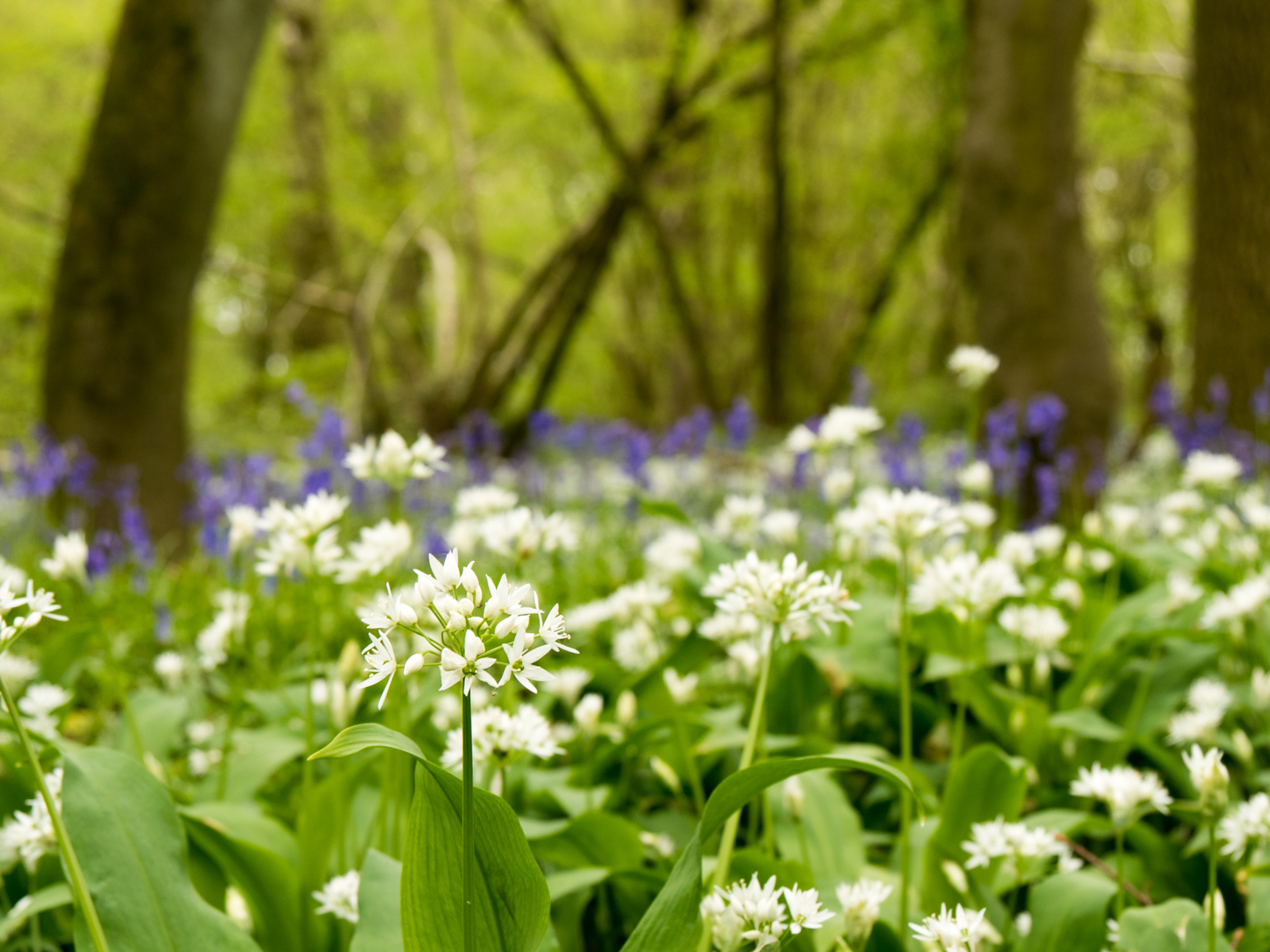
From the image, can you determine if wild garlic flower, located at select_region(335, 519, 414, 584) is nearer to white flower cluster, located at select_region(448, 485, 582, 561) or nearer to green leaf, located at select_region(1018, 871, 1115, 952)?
white flower cluster, located at select_region(448, 485, 582, 561)

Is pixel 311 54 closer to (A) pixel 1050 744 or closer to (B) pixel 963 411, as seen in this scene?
(B) pixel 963 411

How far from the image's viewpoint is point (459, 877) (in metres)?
0.91

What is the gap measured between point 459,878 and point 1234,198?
5.48 metres

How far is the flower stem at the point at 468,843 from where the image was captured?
77 centimetres

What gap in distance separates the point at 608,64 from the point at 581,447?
409 cm

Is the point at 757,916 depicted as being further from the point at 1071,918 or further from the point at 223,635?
the point at 223,635

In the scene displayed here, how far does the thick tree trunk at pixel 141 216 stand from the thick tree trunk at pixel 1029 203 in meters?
3.31

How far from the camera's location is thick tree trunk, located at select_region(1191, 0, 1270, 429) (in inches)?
192

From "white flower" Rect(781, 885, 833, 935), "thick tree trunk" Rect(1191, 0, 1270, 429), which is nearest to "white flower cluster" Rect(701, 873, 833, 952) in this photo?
"white flower" Rect(781, 885, 833, 935)

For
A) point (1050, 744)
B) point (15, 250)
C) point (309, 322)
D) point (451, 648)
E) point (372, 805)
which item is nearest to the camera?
point (451, 648)

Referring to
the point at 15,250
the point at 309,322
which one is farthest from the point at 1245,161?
the point at 15,250

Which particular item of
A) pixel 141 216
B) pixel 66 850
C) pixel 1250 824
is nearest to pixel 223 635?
pixel 66 850

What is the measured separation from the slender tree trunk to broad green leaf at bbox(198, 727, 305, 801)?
643cm

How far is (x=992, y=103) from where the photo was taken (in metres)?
4.79
